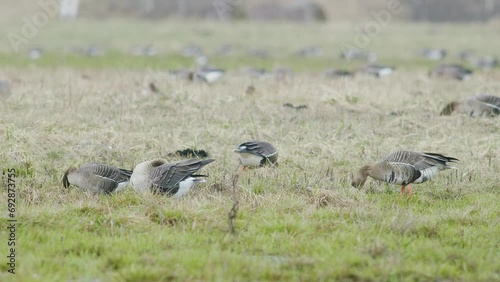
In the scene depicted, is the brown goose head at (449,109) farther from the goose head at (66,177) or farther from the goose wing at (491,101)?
the goose head at (66,177)

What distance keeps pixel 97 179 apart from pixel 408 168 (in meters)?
3.56

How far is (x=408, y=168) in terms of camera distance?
8.20m

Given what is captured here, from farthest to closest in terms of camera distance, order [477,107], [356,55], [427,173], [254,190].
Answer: [356,55], [477,107], [254,190], [427,173]

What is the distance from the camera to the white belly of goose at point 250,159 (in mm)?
9516

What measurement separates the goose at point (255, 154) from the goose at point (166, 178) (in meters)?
1.27

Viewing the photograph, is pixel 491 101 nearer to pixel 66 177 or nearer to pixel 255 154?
pixel 255 154

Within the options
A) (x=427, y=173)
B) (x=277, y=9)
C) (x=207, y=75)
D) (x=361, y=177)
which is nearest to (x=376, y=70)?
(x=207, y=75)

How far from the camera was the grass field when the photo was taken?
595 centimetres

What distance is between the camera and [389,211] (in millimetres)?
7629

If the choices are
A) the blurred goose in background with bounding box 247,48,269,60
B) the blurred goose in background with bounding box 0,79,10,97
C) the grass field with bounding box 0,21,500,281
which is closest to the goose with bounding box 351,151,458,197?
the grass field with bounding box 0,21,500,281

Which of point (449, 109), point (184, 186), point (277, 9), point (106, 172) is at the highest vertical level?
point (277, 9)

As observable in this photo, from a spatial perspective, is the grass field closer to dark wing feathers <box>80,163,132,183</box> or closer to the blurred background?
dark wing feathers <box>80,163,132,183</box>

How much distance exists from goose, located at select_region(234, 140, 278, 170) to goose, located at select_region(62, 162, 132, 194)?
1842 millimetres

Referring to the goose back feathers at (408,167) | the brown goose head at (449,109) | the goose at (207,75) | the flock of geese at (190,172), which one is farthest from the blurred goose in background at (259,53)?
the goose back feathers at (408,167)
